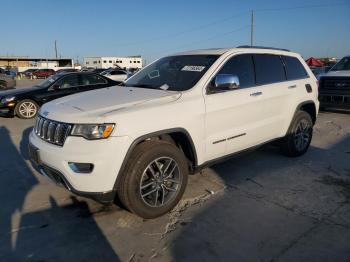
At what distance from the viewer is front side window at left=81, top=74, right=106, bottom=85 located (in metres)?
10.7

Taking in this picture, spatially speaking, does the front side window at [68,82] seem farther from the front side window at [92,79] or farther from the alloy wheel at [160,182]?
the alloy wheel at [160,182]

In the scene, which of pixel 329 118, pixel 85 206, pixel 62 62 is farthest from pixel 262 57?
pixel 62 62

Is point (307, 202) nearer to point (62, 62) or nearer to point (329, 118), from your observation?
point (329, 118)

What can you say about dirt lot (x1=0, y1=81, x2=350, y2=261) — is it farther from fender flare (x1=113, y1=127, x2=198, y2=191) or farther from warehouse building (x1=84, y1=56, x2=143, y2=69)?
warehouse building (x1=84, y1=56, x2=143, y2=69)

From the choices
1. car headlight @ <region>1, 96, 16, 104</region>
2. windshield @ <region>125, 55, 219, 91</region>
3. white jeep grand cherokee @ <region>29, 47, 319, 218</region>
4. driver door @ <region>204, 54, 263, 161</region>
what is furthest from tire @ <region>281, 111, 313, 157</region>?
car headlight @ <region>1, 96, 16, 104</region>

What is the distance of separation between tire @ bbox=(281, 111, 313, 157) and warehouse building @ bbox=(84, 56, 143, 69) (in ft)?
217

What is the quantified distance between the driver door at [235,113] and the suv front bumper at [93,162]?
1.21 metres

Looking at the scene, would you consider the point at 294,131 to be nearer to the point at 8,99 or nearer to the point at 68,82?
the point at 68,82

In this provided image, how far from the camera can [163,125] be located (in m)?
3.42

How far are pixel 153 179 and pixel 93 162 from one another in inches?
28.7

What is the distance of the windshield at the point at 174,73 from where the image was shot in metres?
4.05

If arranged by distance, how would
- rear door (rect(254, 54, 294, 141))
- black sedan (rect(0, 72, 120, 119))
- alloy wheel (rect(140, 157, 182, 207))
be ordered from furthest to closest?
black sedan (rect(0, 72, 120, 119)) < rear door (rect(254, 54, 294, 141)) < alloy wheel (rect(140, 157, 182, 207))

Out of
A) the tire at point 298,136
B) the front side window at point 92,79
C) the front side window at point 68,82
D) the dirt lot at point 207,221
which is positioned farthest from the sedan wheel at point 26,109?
the tire at point 298,136

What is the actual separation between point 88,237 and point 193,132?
1.54 metres
